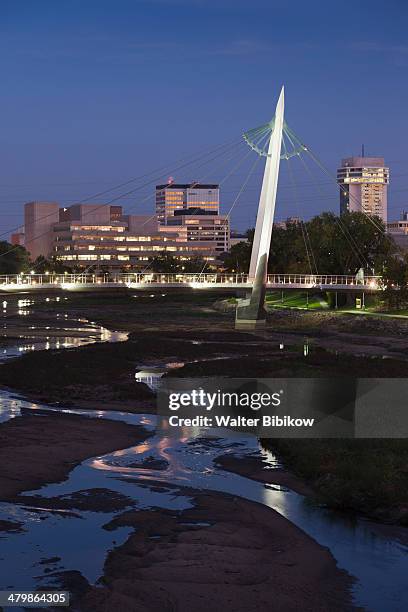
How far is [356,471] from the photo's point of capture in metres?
23.9

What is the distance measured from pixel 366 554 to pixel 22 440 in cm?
1318

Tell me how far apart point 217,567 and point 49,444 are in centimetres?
1144

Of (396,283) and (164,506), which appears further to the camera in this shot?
(396,283)

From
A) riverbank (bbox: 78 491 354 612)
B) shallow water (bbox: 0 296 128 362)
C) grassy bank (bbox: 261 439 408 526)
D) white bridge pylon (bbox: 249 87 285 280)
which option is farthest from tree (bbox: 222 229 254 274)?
riverbank (bbox: 78 491 354 612)

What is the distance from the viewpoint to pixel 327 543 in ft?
65.3

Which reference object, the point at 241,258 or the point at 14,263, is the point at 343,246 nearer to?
the point at 241,258

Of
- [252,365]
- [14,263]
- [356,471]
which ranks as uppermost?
[14,263]

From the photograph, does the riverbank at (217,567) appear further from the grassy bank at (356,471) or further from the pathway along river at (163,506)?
the grassy bank at (356,471)

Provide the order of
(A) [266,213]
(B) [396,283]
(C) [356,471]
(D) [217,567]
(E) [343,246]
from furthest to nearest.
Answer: (E) [343,246], (B) [396,283], (A) [266,213], (C) [356,471], (D) [217,567]

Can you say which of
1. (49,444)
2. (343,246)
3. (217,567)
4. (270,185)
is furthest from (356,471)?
(343,246)

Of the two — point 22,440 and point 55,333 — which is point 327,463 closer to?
point 22,440

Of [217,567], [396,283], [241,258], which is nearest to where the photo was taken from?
[217,567]

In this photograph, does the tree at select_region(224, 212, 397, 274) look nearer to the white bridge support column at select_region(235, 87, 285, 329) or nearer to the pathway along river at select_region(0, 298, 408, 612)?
the white bridge support column at select_region(235, 87, 285, 329)

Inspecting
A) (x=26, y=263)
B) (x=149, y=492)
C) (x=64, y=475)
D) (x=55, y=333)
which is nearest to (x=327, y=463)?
(x=149, y=492)
